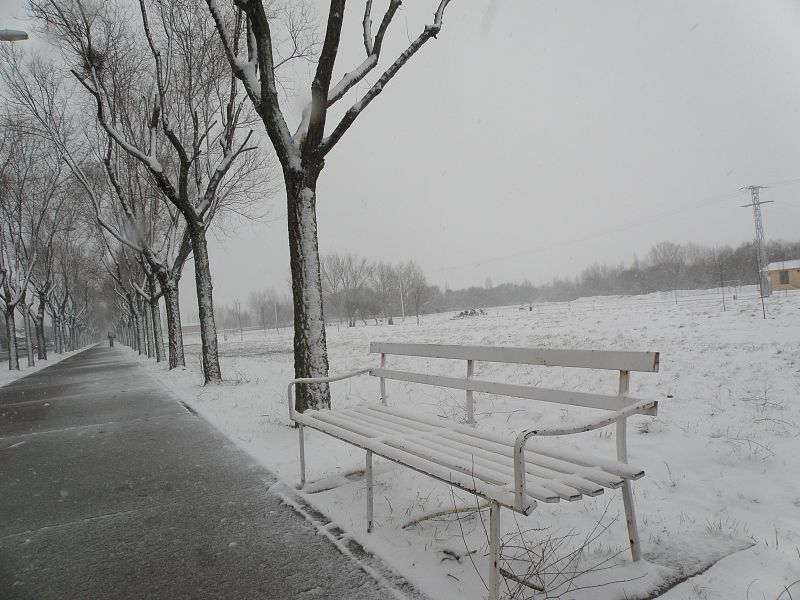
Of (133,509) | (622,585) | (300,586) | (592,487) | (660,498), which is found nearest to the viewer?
(592,487)

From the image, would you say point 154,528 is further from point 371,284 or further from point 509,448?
point 371,284

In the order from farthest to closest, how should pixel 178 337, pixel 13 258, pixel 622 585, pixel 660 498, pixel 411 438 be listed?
1. pixel 13 258
2. pixel 178 337
3. pixel 660 498
4. pixel 411 438
5. pixel 622 585

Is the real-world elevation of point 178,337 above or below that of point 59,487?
above

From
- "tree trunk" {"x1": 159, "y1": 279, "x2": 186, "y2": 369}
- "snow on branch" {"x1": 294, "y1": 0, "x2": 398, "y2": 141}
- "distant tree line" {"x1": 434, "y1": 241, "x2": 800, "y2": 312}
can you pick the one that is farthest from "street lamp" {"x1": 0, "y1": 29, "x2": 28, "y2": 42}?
"distant tree line" {"x1": 434, "y1": 241, "x2": 800, "y2": 312}

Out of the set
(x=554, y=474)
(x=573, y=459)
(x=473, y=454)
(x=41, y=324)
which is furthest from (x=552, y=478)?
(x=41, y=324)

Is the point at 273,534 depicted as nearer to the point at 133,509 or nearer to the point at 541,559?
Answer: the point at 133,509

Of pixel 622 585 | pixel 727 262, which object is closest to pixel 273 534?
pixel 622 585

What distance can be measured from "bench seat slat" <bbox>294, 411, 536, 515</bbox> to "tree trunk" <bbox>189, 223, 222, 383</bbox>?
8063 mm

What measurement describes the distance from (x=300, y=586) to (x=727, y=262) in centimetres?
8711

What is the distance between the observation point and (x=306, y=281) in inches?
232

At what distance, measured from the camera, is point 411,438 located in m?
3.01

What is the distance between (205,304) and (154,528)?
328 inches

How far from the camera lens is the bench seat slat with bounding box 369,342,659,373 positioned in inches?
107

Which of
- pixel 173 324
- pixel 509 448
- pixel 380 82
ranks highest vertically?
pixel 380 82
